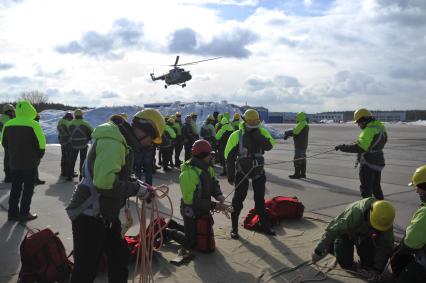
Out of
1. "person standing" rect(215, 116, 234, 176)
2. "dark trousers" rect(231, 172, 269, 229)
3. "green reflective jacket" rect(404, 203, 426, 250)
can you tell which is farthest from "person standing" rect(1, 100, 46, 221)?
"person standing" rect(215, 116, 234, 176)

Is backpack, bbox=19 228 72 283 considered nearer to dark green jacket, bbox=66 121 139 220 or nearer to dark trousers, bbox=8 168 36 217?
dark green jacket, bbox=66 121 139 220

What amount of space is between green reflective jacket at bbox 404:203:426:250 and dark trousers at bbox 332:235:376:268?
1008 millimetres

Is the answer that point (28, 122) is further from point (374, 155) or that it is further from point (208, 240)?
point (374, 155)

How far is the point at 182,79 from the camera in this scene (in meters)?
48.6

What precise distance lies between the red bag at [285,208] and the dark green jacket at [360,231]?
2401mm

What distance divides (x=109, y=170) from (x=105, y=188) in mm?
168

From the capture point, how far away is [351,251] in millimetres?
5273

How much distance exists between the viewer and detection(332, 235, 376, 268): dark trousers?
17.0ft

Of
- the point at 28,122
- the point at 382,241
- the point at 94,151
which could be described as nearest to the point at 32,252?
the point at 94,151

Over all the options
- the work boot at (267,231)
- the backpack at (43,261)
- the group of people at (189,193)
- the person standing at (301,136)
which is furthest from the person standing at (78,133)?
the backpack at (43,261)

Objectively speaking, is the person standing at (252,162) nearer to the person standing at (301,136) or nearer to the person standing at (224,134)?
the person standing at (301,136)

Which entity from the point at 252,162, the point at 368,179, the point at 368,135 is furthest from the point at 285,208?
the point at 368,135

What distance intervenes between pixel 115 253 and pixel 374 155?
5.47m

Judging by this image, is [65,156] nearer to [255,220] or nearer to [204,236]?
[255,220]
